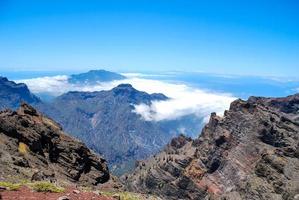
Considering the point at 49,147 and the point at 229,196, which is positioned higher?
the point at 49,147

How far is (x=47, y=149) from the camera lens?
8538 centimetres

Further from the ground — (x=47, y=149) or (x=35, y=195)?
(x=35, y=195)

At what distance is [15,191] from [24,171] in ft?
72.6

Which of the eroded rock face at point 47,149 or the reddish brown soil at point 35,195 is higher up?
the reddish brown soil at point 35,195

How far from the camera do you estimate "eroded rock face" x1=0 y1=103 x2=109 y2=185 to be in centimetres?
7275

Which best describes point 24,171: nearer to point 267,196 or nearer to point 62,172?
point 62,172

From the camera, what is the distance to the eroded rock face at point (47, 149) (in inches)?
2864

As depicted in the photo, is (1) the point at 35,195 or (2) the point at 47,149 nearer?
(1) the point at 35,195

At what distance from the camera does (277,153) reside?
155625mm

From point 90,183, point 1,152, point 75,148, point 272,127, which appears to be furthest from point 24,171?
point 272,127

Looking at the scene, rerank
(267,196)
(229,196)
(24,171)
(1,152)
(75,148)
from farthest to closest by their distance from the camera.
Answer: (229,196)
(267,196)
(75,148)
(1,152)
(24,171)

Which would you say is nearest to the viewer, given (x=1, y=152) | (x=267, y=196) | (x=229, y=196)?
(x=1, y=152)

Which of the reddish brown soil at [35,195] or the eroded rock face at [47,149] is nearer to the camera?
the reddish brown soil at [35,195]

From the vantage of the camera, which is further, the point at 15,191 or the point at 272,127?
the point at 272,127
